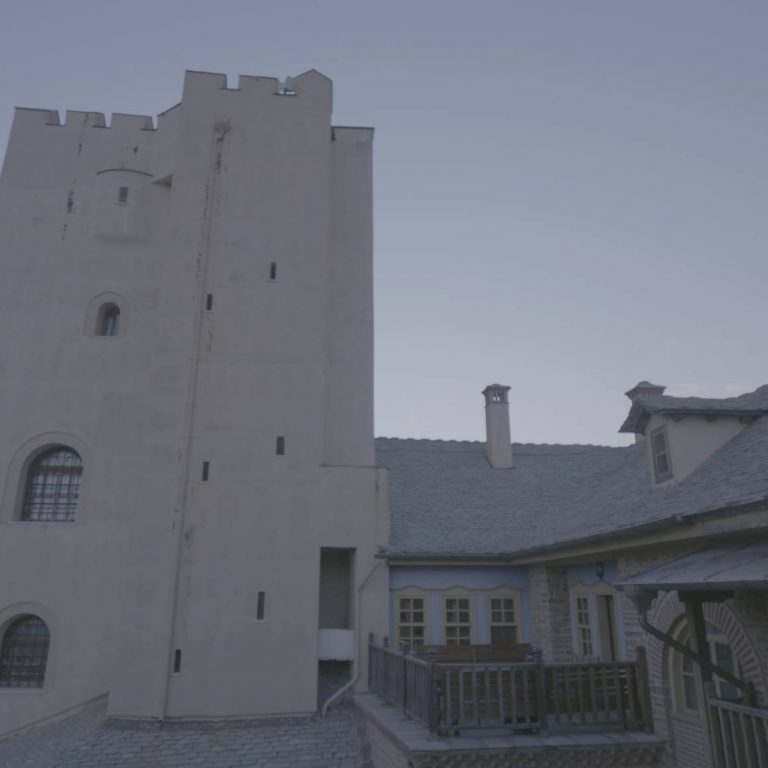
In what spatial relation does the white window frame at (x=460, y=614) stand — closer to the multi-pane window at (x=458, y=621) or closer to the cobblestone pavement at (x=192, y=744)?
the multi-pane window at (x=458, y=621)

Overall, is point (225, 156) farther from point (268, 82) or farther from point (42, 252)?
point (42, 252)

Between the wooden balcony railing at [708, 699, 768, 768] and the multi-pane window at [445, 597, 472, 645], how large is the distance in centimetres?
815

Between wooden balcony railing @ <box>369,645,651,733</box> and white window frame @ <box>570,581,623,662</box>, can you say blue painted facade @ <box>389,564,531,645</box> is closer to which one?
white window frame @ <box>570,581,623,662</box>

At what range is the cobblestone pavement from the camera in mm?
12023

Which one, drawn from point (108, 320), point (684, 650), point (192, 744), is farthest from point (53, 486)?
point (684, 650)

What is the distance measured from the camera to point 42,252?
1816cm

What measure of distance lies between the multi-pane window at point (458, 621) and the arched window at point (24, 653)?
934 cm

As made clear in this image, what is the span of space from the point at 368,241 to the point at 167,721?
12.9 m

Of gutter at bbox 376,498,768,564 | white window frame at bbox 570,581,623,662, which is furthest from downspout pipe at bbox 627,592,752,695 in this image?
white window frame at bbox 570,581,623,662

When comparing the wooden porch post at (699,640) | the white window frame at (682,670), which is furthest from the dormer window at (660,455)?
the wooden porch post at (699,640)

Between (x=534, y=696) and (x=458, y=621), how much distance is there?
5055 millimetres

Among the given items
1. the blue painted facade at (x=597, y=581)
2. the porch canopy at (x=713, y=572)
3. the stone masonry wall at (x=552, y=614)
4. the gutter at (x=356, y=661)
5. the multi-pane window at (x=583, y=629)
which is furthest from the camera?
the gutter at (x=356, y=661)

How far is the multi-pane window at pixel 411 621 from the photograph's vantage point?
14984 mm

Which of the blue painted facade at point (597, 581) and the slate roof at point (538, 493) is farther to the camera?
the blue painted facade at point (597, 581)
